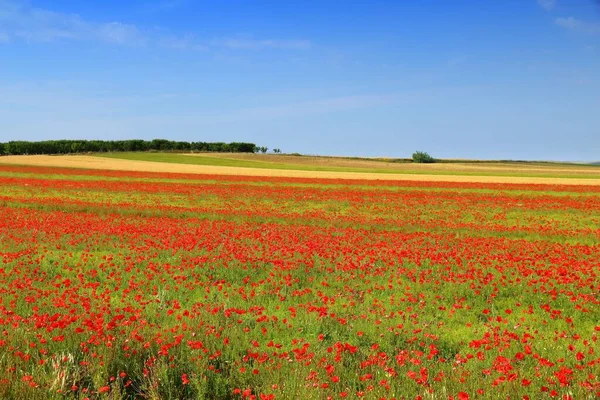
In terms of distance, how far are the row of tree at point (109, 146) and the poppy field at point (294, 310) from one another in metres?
122

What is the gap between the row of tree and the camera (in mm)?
136625

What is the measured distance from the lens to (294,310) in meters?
9.58

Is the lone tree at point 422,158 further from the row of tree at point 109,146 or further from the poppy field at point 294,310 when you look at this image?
the poppy field at point 294,310

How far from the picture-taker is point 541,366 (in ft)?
25.1

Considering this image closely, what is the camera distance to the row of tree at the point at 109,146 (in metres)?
137

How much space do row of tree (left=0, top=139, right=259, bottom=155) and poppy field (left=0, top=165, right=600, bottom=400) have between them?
12203 cm

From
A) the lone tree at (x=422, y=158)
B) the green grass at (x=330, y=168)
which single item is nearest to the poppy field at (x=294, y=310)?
the green grass at (x=330, y=168)

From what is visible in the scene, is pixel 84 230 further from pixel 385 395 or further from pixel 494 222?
pixel 494 222

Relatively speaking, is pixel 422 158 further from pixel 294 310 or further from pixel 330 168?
pixel 294 310

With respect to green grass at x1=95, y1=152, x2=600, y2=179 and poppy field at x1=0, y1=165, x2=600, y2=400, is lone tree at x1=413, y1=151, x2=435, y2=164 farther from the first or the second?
poppy field at x1=0, y1=165, x2=600, y2=400

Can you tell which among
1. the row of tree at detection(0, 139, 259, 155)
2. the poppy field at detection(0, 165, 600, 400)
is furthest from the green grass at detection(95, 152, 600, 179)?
the poppy field at detection(0, 165, 600, 400)

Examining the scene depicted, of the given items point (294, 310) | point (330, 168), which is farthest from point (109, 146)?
point (294, 310)

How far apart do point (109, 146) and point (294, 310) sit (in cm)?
14747

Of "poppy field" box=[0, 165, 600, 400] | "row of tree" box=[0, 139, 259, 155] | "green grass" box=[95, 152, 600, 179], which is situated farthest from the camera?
"row of tree" box=[0, 139, 259, 155]
